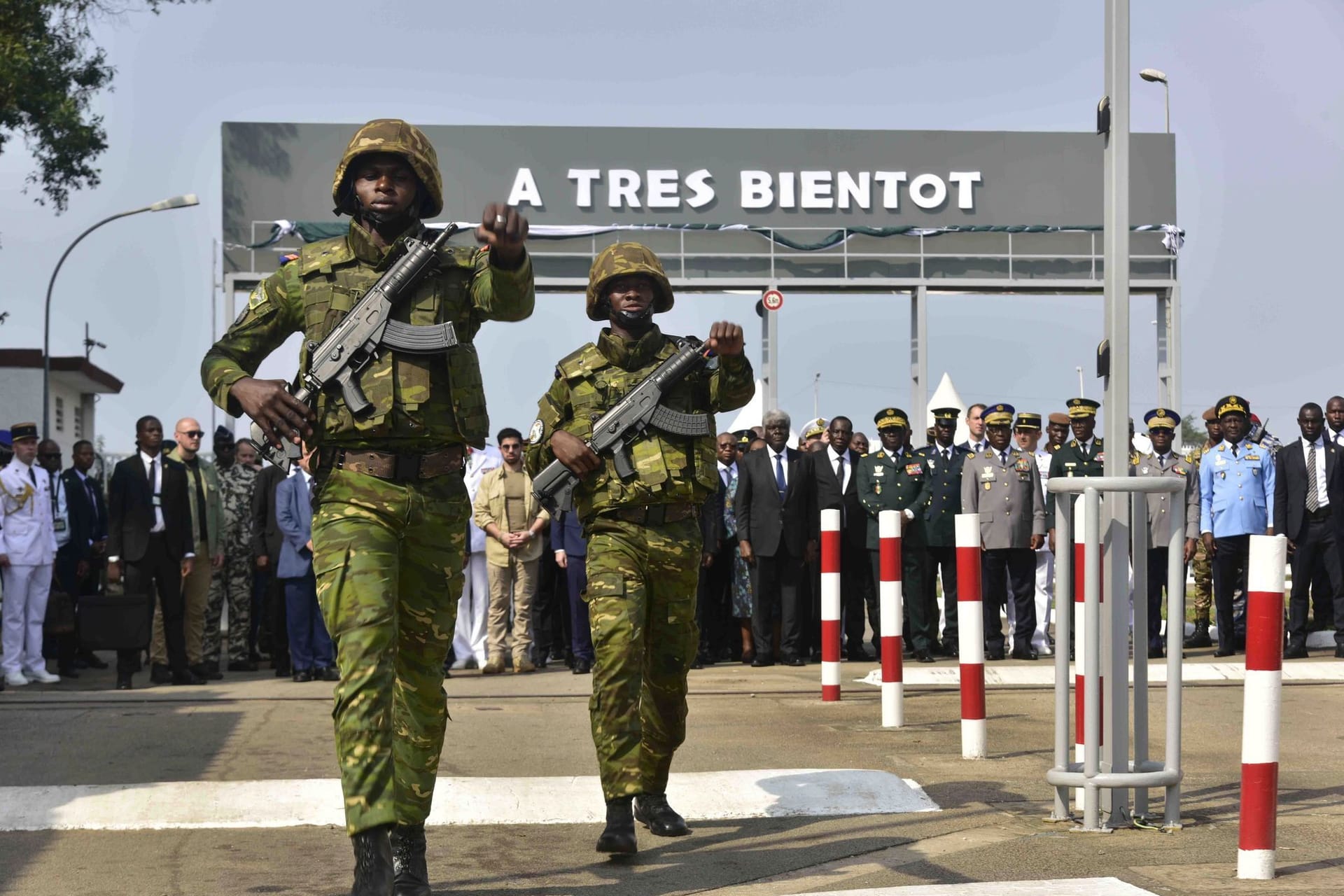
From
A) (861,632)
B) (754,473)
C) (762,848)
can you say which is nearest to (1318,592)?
(861,632)

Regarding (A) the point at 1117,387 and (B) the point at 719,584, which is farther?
(B) the point at 719,584

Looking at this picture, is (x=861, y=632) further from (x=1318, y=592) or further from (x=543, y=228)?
(x=543, y=228)

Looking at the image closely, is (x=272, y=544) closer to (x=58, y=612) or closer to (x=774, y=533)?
(x=58, y=612)

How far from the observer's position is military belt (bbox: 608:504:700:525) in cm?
647

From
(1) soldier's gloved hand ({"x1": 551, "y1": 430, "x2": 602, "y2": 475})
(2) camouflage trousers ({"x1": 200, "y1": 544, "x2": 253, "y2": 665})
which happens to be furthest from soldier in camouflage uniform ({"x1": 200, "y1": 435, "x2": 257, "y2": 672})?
(1) soldier's gloved hand ({"x1": 551, "y1": 430, "x2": 602, "y2": 475})

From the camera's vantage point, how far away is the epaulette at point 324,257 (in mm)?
5398

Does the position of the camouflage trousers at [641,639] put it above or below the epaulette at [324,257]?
below

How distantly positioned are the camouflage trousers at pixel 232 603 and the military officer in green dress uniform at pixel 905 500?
17.4 feet

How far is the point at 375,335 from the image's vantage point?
5.25m

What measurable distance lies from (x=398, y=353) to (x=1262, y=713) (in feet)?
9.33

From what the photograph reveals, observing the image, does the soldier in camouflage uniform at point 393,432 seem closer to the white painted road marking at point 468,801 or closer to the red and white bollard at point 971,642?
the white painted road marking at point 468,801

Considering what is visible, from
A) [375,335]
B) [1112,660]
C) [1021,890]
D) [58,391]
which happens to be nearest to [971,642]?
[1112,660]

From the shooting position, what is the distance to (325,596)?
5051 mm

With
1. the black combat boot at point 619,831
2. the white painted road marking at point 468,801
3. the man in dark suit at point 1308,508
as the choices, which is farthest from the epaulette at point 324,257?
the man in dark suit at point 1308,508
